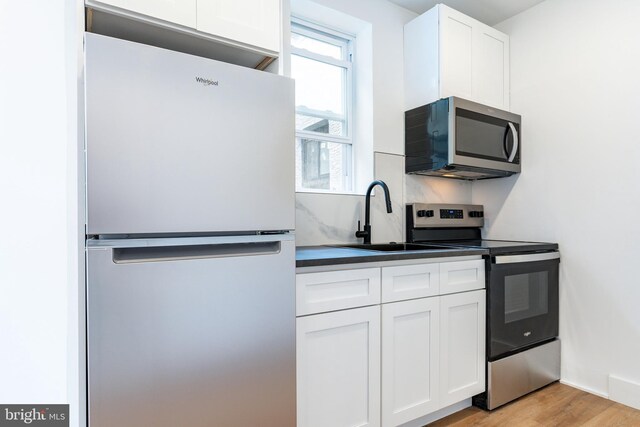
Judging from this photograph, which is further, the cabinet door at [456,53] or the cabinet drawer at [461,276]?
the cabinet door at [456,53]

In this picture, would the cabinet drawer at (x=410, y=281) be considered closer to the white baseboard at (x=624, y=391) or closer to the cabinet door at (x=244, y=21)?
→ the cabinet door at (x=244, y=21)

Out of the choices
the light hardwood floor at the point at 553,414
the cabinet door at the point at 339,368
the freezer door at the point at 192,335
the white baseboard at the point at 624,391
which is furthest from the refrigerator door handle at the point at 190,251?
the white baseboard at the point at 624,391

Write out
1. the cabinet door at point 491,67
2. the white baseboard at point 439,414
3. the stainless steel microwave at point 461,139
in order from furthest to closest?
the cabinet door at point 491,67 → the stainless steel microwave at point 461,139 → the white baseboard at point 439,414

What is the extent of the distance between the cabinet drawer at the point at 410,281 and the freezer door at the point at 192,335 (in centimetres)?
50

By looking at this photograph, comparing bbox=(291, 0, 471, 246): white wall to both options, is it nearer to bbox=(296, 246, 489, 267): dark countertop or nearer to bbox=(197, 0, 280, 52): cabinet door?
bbox=(296, 246, 489, 267): dark countertop

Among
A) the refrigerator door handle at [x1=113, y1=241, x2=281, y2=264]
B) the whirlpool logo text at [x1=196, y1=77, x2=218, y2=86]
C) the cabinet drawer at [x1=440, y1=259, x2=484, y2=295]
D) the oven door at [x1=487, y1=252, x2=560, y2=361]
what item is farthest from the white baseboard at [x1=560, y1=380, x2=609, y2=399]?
the whirlpool logo text at [x1=196, y1=77, x2=218, y2=86]

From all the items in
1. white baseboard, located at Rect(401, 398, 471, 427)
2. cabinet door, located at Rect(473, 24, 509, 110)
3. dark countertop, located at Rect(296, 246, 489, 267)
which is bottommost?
white baseboard, located at Rect(401, 398, 471, 427)

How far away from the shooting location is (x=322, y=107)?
240cm

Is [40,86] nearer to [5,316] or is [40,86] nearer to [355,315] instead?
[5,316]

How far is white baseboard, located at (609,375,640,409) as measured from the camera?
2023 mm

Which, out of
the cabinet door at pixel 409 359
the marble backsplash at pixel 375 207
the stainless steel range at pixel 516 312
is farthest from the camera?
the marble backsplash at pixel 375 207

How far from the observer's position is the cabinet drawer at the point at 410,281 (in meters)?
1.65

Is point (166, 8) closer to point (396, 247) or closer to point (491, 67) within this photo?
point (396, 247)

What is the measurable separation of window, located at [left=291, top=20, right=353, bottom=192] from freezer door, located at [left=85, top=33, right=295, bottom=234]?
932 mm
